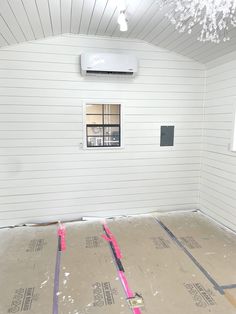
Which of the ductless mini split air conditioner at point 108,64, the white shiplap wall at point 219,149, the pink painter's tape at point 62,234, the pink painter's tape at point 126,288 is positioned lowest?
the pink painter's tape at point 62,234

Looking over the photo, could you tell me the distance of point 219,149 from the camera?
356cm

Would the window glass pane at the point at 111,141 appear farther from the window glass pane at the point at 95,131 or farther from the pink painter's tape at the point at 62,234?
the pink painter's tape at the point at 62,234

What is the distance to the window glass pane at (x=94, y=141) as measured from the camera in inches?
145

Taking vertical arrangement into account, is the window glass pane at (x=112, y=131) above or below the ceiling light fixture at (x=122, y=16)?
below

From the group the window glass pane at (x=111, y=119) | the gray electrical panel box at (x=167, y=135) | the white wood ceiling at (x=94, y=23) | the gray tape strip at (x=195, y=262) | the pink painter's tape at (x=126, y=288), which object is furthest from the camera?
the gray electrical panel box at (x=167, y=135)

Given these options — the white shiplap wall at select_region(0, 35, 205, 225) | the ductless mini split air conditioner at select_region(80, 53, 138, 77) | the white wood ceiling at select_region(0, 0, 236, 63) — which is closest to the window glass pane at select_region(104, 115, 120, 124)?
the white shiplap wall at select_region(0, 35, 205, 225)

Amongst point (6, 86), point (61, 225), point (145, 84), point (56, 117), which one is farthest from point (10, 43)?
point (61, 225)

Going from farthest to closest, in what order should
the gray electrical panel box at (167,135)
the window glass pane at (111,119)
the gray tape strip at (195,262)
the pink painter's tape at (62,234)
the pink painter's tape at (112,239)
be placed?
the gray electrical panel box at (167,135) < the window glass pane at (111,119) < the pink painter's tape at (62,234) < the pink painter's tape at (112,239) < the gray tape strip at (195,262)

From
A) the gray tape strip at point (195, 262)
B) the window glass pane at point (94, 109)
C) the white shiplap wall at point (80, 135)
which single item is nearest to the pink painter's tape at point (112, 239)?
the white shiplap wall at point (80, 135)

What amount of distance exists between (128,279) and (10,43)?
11.2 ft

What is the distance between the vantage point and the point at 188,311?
1.93 metres

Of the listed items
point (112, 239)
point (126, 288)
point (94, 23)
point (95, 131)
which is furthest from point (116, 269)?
point (94, 23)

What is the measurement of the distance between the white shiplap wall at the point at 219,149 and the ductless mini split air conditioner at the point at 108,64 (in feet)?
4.52

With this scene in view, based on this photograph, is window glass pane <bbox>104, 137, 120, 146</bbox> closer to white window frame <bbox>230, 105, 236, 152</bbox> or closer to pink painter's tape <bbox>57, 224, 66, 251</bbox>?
pink painter's tape <bbox>57, 224, 66, 251</bbox>
